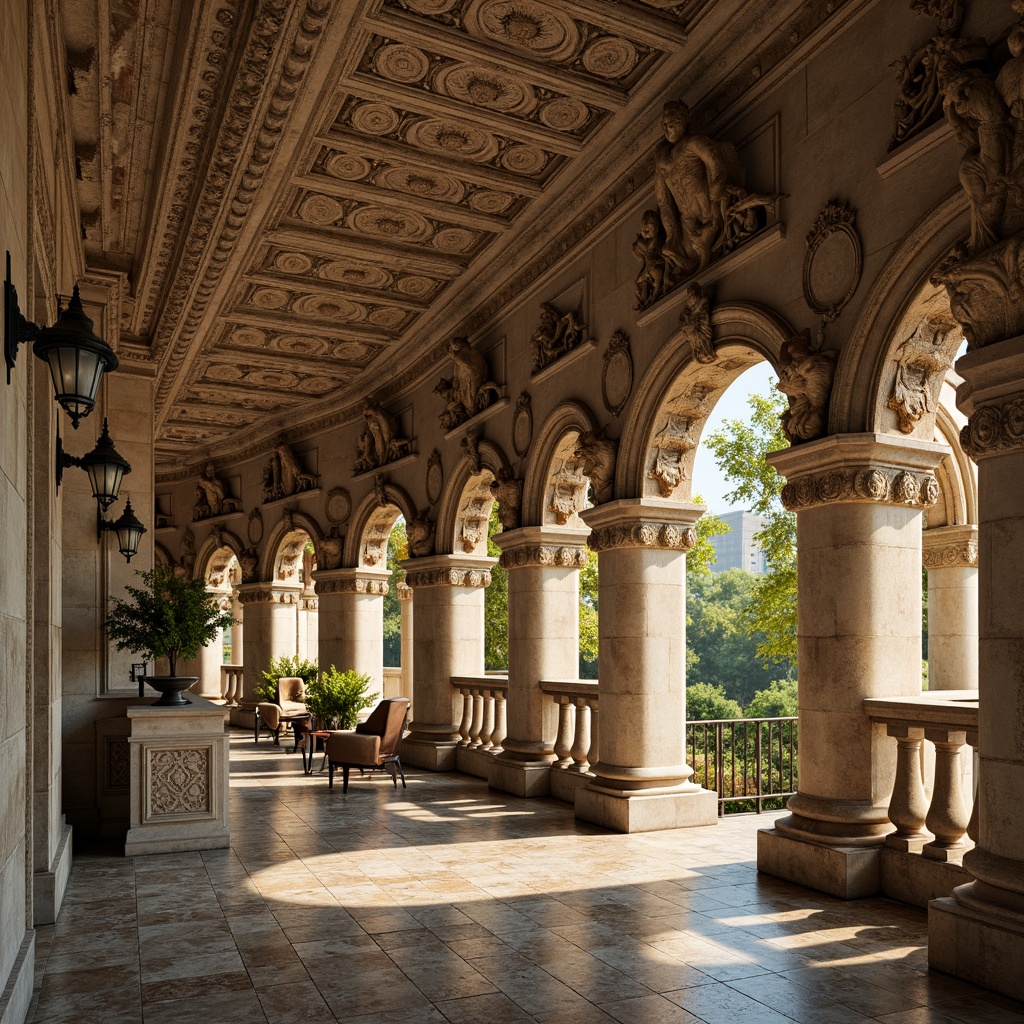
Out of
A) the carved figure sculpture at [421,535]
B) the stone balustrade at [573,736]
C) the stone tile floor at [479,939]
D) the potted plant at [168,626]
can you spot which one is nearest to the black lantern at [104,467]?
the potted plant at [168,626]

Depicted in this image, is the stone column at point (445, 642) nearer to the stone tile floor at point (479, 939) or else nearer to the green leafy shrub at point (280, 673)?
the green leafy shrub at point (280, 673)

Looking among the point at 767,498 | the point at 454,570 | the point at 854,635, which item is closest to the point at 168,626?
the point at 454,570

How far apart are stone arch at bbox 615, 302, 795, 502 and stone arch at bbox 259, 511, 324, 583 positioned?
1024 centimetres

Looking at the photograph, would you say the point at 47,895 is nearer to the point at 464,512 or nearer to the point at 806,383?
the point at 806,383

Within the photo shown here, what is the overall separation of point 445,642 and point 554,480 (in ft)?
12.5

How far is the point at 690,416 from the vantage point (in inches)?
360

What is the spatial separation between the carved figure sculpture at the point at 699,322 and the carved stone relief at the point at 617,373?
1280 mm

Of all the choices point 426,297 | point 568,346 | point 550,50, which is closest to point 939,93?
point 550,50

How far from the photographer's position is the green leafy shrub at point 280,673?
58.0 feet

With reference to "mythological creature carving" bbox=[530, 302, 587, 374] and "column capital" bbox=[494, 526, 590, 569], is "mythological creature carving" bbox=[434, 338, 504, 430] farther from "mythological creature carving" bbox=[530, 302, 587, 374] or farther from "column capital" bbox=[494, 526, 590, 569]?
"column capital" bbox=[494, 526, 590, 569]

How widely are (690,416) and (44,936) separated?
6514 millimetres

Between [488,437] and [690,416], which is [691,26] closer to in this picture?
[690,416]

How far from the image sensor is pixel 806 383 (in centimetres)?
673

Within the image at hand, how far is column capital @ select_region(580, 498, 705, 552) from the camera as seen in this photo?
926cm
